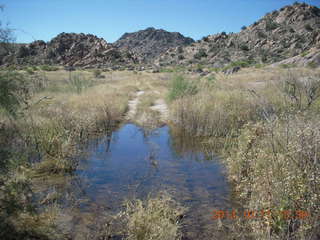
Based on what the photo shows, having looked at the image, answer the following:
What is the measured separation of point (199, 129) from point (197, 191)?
14.1 ft

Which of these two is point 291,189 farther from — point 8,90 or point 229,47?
point 229,47

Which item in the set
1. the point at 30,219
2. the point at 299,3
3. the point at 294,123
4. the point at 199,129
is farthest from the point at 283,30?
the point at 30,219

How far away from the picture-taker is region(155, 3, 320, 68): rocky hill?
42.5 meters

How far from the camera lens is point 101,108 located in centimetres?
1126

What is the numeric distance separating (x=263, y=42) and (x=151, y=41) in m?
61.0

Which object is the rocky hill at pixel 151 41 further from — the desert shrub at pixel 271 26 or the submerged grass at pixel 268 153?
the submerged grass at pixel 268 153

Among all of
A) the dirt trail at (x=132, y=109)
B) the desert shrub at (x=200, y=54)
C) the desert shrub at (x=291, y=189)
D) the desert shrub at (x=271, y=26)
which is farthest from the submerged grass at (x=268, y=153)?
the desert shrub at (x=271, y=26)

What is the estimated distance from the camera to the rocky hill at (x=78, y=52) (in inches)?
2451

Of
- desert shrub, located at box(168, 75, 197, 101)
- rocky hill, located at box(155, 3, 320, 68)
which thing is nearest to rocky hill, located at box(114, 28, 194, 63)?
rocky hill, located at box(155, 3, 320, 68)

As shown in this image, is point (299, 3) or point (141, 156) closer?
point (141, 156)

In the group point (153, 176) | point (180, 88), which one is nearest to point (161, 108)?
point (180, 88)

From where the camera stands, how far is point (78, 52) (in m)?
65.8

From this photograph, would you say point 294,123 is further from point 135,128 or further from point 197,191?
point 135,128

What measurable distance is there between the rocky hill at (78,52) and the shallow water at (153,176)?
54.9 metres
